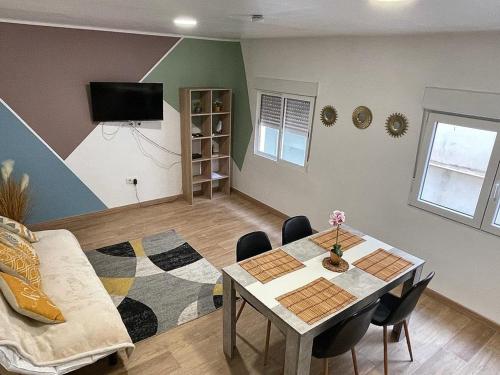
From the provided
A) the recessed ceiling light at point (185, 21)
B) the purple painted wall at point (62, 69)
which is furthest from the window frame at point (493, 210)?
the purple painted wall at point (62, 69)

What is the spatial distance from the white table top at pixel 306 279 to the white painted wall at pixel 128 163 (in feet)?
9.65

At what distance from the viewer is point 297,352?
6.22 feet

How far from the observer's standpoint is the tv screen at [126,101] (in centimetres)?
419

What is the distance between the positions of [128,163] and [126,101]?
0.87 m

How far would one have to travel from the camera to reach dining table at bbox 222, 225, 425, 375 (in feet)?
6.40

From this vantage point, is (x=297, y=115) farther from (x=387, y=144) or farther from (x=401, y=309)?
(x=401, y=309)

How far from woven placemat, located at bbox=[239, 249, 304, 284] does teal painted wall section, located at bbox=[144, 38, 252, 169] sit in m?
3.03

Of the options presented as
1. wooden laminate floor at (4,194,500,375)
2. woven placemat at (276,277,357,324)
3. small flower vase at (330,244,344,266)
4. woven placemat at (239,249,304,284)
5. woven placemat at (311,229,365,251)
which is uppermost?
small flower vase at (330,244,344,266)

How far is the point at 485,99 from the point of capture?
269 cm

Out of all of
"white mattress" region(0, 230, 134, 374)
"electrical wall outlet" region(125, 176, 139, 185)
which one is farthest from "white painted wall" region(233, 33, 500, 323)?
"white mattress" region(0, 230, 134, 374)

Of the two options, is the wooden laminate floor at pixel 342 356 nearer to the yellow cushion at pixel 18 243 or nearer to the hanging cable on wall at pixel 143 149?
the yellow cushion at pixel 18 243

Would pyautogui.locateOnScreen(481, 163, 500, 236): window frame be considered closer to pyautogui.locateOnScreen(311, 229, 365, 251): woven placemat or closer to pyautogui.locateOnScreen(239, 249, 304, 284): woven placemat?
pyautogui.locateOnScreen(311, 229, 365, 251): woven placemat

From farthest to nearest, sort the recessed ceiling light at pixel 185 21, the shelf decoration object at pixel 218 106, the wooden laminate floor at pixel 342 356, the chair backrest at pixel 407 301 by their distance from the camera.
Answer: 1. the shelf decoration object at pixel 218 106
2. the recessed ceiling light at pixel 185 21
3. the wooden laminate floor at pixel 342 356
4. the chair backrest at pixel 407 301

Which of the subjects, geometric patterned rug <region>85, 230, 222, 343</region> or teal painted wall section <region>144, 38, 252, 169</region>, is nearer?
geometric patterned rug <region>85, 230, 222, 343</region>
